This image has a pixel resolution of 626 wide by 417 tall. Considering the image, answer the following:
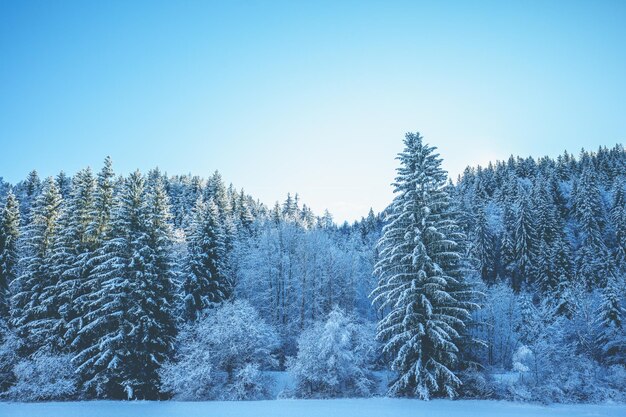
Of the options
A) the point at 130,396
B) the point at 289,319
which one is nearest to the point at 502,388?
the point at 130,396

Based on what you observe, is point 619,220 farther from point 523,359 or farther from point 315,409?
point 315,409

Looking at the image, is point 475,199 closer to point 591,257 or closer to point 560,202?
point 560,202

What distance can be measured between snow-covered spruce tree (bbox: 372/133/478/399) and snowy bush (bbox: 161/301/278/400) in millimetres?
8628

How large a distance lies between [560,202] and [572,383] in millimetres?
77825

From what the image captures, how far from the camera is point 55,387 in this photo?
23.4m

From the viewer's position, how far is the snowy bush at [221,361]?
75.6 feet

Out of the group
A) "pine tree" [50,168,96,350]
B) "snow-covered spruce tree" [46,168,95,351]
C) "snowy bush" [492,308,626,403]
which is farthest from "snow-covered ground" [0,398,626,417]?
"snow-covered spruce tree" [46,168,95,351]

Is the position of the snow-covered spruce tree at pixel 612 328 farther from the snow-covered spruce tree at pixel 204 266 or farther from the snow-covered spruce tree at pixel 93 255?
the snow-covered spruce tree at pixel 93 255

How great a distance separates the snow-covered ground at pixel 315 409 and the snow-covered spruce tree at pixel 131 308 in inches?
83.1

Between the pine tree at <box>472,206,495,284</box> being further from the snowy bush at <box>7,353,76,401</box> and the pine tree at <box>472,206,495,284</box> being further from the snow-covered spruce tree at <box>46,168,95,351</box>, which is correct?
the snowy bush at <box>7,353,76,401</box>

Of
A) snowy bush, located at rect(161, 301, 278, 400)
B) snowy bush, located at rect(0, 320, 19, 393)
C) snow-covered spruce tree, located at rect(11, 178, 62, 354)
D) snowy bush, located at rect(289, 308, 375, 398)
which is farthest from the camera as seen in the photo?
snow-covered spruce tree, located at rect(11, 178, 62, 354)

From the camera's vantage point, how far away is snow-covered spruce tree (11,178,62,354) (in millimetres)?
27391

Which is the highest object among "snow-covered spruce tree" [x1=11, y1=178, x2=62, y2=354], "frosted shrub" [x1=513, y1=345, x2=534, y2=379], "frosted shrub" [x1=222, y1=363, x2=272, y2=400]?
"snow-covered spruce tree" [x1=11, y1=178, x2=62, y2=354]

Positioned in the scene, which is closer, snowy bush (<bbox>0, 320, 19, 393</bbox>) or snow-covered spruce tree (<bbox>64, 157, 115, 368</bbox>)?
snowy bush (<bbox>0, 320, 19, 393</bbox>)
